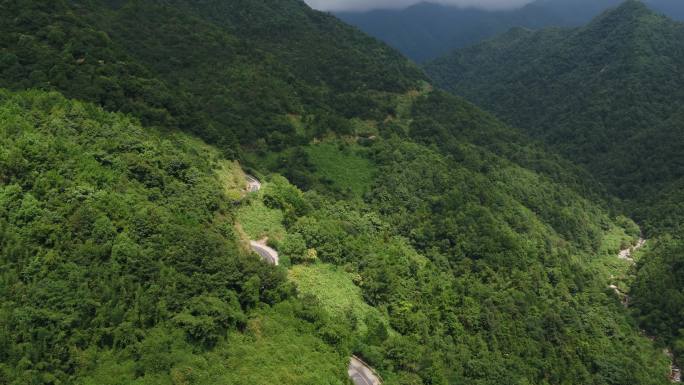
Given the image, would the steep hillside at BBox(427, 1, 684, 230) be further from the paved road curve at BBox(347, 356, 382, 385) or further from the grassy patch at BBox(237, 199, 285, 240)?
the paved road curve at BBox(347, 356, 382, 385)

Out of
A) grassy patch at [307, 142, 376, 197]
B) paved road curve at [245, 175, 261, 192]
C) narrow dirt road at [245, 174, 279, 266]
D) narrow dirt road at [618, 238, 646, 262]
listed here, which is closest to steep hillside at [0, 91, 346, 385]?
narrow dirt road at [245, 174, 279, 266]

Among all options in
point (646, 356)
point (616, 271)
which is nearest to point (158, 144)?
point (646, 356)

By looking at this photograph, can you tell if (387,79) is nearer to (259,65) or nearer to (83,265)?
(259,65)

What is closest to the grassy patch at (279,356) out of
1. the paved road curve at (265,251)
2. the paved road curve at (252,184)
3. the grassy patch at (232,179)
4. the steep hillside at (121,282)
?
the steep hillside at (121,282)

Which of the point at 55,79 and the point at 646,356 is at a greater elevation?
the point at 55,79

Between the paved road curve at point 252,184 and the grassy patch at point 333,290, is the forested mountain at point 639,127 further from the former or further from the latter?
the paved road curve at point 252,184

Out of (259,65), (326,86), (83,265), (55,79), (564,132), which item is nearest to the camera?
(83,265)
